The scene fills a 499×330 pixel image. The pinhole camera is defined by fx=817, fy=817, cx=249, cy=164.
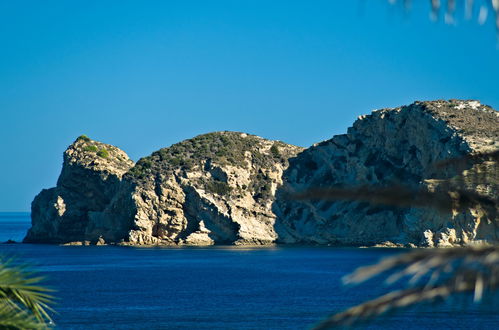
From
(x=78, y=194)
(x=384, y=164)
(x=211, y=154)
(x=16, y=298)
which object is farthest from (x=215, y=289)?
(x=16, y=298)

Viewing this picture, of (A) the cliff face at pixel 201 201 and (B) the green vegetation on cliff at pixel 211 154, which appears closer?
(A) the cliff face at pixel 201 201

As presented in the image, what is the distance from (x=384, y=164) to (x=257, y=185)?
20.0m

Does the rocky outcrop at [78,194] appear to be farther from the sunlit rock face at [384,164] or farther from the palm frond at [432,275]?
the palm frond at [432,275]

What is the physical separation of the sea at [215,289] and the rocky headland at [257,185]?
9.47ft

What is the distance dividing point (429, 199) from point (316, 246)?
10495 centimetres

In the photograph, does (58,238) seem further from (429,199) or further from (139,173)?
(429,199)

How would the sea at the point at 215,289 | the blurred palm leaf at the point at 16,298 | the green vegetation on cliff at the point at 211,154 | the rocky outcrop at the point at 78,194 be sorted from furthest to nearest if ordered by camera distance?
the rocky outcrop at the point at 78,194, the green vegetation on cliff at the point at 211,154, the sea at the point at 215,289, the blurred palm leaf at the point at 16,298

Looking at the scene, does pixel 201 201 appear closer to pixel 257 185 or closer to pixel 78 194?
pixel 257 185

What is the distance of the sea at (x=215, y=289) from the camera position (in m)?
47.9

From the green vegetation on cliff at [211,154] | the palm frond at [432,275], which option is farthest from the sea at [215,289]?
the palm frond at [432,275]

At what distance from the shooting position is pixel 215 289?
2657 inches

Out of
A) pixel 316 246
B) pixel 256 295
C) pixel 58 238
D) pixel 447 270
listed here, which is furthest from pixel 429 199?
pixel 58 238

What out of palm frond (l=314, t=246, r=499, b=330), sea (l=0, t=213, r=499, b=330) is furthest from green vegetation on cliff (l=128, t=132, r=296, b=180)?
palm frond (l=314, t=246, r=499, b=330)

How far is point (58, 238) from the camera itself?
404 ft
